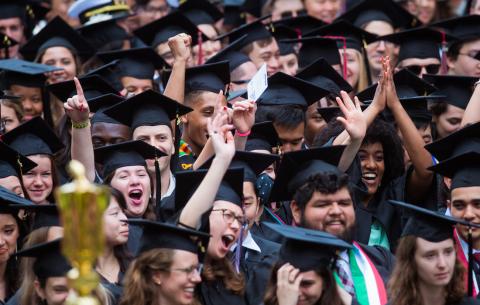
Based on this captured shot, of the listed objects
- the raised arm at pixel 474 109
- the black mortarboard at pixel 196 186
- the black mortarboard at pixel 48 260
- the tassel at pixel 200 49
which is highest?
the tassel at pixel 200 49

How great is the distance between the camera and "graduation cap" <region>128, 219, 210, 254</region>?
5.62m

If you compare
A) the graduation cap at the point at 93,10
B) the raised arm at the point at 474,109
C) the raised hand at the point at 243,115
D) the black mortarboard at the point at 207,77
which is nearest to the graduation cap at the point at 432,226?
the raised hand at the point at 243,115

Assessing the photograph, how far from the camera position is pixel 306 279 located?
5551mm

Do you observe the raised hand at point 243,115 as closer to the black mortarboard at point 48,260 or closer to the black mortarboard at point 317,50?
the black mortarboard at point 48,260

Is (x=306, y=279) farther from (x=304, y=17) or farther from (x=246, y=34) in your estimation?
(x=304, y=17)

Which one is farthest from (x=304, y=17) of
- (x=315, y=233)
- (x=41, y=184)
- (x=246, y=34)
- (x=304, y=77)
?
(x=315, y=233)

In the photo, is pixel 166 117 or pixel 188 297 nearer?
pixel 188 297

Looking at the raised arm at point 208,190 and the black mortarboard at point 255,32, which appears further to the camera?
the black mortarboard at point 255,32

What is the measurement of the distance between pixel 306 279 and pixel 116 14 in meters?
5.70

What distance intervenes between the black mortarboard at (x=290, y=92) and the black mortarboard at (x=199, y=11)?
2640 mm

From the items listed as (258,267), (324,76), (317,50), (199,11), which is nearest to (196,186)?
(258,267)

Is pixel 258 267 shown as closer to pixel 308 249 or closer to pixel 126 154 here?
pixel 308 249

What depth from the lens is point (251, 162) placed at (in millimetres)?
6742

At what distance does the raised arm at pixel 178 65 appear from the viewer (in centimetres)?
776
